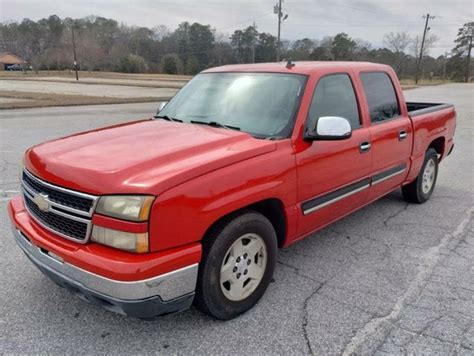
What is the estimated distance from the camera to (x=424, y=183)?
547 centimetres

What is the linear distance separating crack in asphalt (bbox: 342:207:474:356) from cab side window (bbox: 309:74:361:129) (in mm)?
1436

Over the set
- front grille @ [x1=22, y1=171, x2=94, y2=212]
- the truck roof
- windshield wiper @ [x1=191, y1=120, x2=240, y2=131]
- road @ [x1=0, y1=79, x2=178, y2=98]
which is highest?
the truck roof

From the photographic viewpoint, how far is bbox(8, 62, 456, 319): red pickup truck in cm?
227

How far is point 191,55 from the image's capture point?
88.0 m

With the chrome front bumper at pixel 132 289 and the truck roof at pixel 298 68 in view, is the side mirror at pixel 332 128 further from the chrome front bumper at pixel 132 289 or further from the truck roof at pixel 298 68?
the chrome front bumper at pixel 132 289

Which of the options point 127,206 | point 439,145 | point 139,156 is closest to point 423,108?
point 439,145

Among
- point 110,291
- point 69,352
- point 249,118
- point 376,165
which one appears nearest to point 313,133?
point 249,118

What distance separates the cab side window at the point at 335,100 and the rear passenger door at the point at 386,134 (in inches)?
10.1

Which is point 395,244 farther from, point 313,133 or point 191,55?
point 191,55

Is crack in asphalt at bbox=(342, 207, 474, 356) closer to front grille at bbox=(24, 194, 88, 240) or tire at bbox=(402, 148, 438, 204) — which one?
tire at bbox=(402, 148, 438, 204)

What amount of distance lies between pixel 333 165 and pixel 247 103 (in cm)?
90

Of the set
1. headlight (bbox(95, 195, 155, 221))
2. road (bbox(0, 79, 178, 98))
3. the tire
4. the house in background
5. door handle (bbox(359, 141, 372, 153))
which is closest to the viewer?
headlight (bbox(95, 195, 155, 221))

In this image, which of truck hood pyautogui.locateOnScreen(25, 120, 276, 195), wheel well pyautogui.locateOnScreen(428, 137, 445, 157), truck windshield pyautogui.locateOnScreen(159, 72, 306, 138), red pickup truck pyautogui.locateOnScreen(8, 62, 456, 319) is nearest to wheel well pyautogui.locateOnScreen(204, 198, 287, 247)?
red pickup truck pyautogui.locateOnScreen(8, 62, 456, 319)

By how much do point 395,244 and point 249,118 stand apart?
2.09m
